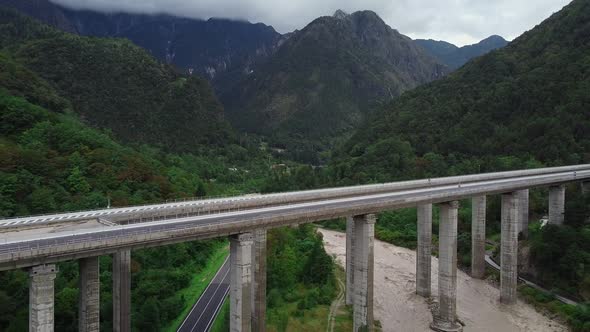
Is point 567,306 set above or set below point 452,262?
below

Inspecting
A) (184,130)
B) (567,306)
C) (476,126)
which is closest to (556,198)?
(567,306)

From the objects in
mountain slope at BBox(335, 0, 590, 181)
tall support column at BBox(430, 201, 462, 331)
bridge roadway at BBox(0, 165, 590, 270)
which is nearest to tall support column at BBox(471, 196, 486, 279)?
tall support column at BBox(430, 201, 462, 331)

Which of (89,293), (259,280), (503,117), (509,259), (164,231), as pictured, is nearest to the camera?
(164,231)

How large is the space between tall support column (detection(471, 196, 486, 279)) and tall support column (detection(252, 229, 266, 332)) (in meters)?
27.5

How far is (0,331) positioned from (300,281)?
27601 millimetres

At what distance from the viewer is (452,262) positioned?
137ft

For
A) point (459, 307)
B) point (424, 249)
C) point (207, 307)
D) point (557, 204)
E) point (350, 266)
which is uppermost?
point (557, 204)

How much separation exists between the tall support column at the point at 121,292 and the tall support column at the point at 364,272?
16.5m

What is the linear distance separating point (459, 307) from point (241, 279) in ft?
90.9

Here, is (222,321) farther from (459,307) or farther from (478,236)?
(478,236)

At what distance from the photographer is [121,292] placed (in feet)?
107

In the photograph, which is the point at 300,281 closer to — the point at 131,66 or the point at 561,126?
the point at 561,126

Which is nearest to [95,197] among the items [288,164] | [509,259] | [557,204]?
[509,259]

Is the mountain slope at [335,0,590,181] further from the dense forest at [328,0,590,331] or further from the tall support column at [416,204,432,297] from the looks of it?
the tall support column at [416,204,432,297]
